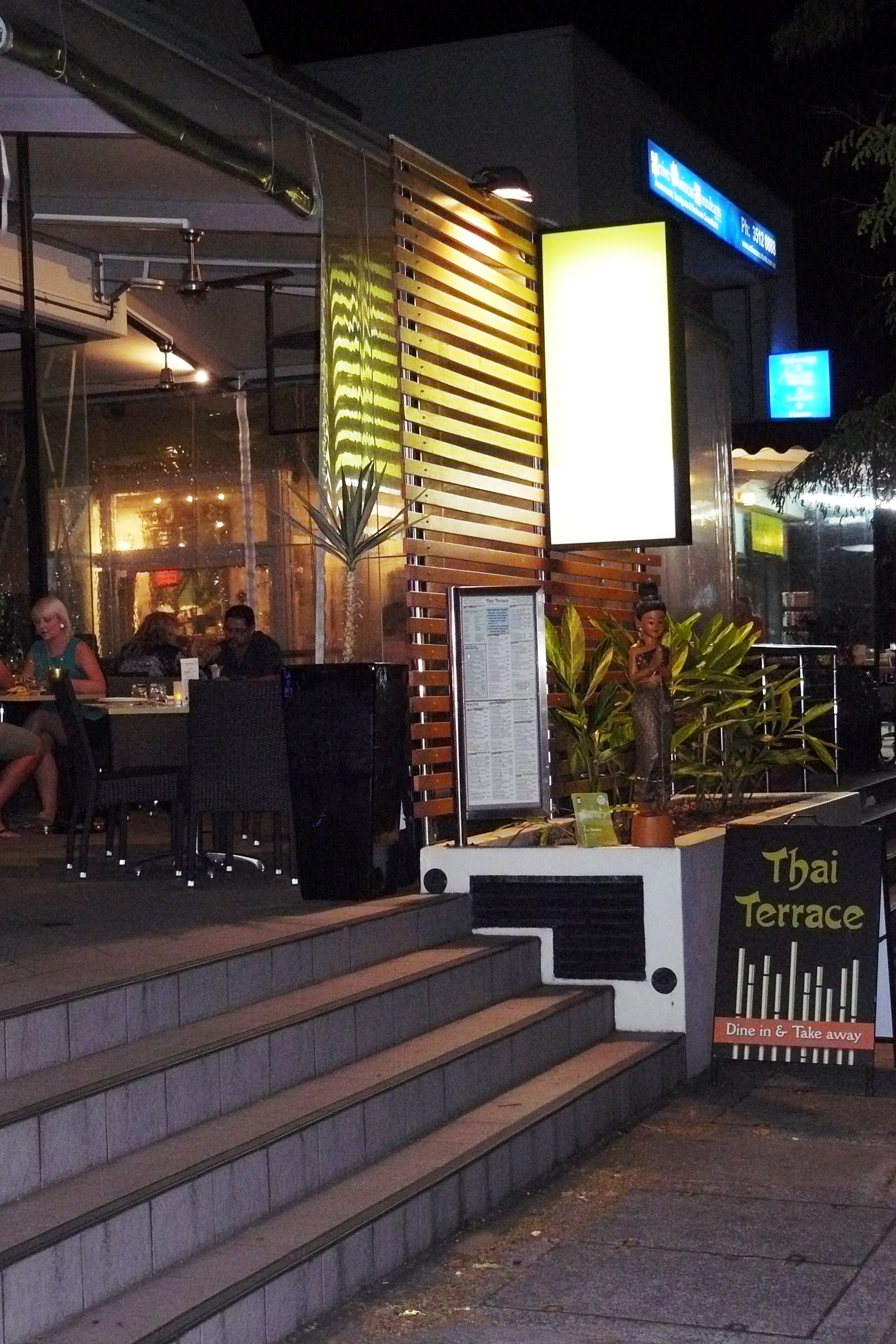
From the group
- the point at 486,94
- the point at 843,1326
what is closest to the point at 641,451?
the point at 843,1326

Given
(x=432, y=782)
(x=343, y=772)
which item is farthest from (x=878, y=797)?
(x=343, y=772)

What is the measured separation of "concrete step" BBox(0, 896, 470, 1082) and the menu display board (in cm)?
55

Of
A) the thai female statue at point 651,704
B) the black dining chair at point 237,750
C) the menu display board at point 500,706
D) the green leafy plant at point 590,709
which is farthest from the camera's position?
the green leafy plant at point 590,709

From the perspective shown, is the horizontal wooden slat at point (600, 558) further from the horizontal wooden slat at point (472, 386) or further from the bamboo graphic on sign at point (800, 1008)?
the bamboo graphic on sign at point (800, 1008)

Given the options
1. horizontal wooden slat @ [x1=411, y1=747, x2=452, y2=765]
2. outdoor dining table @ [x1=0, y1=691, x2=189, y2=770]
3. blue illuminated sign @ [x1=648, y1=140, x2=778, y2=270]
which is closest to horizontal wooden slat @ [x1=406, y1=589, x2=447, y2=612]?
horizontal wooden slat @ [x1=411, y1=747, x2=452, y2=765]

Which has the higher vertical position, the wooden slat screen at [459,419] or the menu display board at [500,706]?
the wooden slat screen at [459,419]

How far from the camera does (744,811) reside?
31.7 ft

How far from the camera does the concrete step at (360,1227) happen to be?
12.8 feet

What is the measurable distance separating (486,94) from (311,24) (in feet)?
13.7

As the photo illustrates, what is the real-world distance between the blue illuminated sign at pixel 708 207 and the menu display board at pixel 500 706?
10872 millimetres

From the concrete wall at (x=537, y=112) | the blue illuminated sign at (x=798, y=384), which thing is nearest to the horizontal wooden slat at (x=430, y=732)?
the concrete wall at (x=537, y=112)

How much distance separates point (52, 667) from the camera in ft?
31.5

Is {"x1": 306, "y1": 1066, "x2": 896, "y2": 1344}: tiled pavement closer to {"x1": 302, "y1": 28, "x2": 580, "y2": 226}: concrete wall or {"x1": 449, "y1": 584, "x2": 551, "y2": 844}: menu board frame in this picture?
{"x1": 449, "y1": 584, "x2": 551, "y2": 844}: menu board frame

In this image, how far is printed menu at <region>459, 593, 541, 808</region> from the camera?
7562 millimetres
